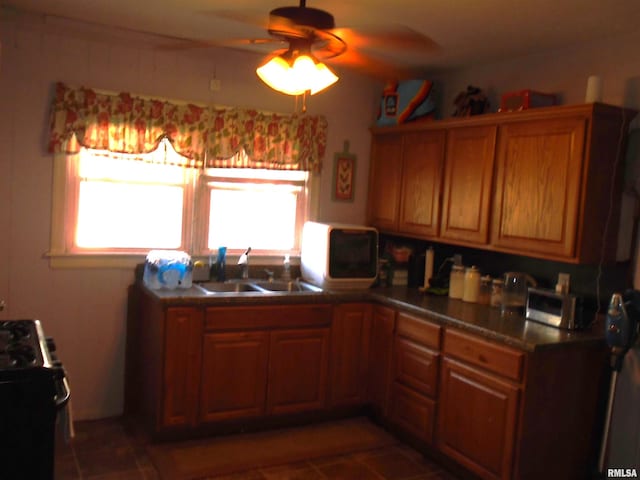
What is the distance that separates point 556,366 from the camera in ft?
9.08

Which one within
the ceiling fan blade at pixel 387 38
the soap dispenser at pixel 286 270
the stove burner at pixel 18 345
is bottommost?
the stove burner at pixel 18 345

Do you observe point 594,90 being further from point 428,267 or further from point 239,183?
point 239,183

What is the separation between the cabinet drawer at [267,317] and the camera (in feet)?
11.1

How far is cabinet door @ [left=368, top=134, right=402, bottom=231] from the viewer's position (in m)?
4.17

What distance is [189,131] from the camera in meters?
3.73

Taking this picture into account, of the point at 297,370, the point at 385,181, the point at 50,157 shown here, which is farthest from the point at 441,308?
the point at 50,157

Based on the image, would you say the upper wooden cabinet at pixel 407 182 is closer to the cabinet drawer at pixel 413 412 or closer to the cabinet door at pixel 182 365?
the cabinet drawer at pixel 413 412

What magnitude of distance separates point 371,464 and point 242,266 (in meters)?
1.49

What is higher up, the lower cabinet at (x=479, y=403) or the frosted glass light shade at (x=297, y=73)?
the frosted glass light shade at (x=297, y=73)

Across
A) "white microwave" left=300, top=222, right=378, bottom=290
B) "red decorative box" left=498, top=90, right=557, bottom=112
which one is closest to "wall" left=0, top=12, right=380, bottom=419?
"white microwave" left=300, top=222, right=378, bottom=290

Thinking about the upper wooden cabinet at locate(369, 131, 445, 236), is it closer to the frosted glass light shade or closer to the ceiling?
the ceiling

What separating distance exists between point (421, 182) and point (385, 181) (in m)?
0.39

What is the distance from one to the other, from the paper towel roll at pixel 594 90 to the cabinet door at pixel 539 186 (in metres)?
0.12

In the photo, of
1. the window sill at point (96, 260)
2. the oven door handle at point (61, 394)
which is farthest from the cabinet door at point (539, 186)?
the oven door handle at point (61, 394)
